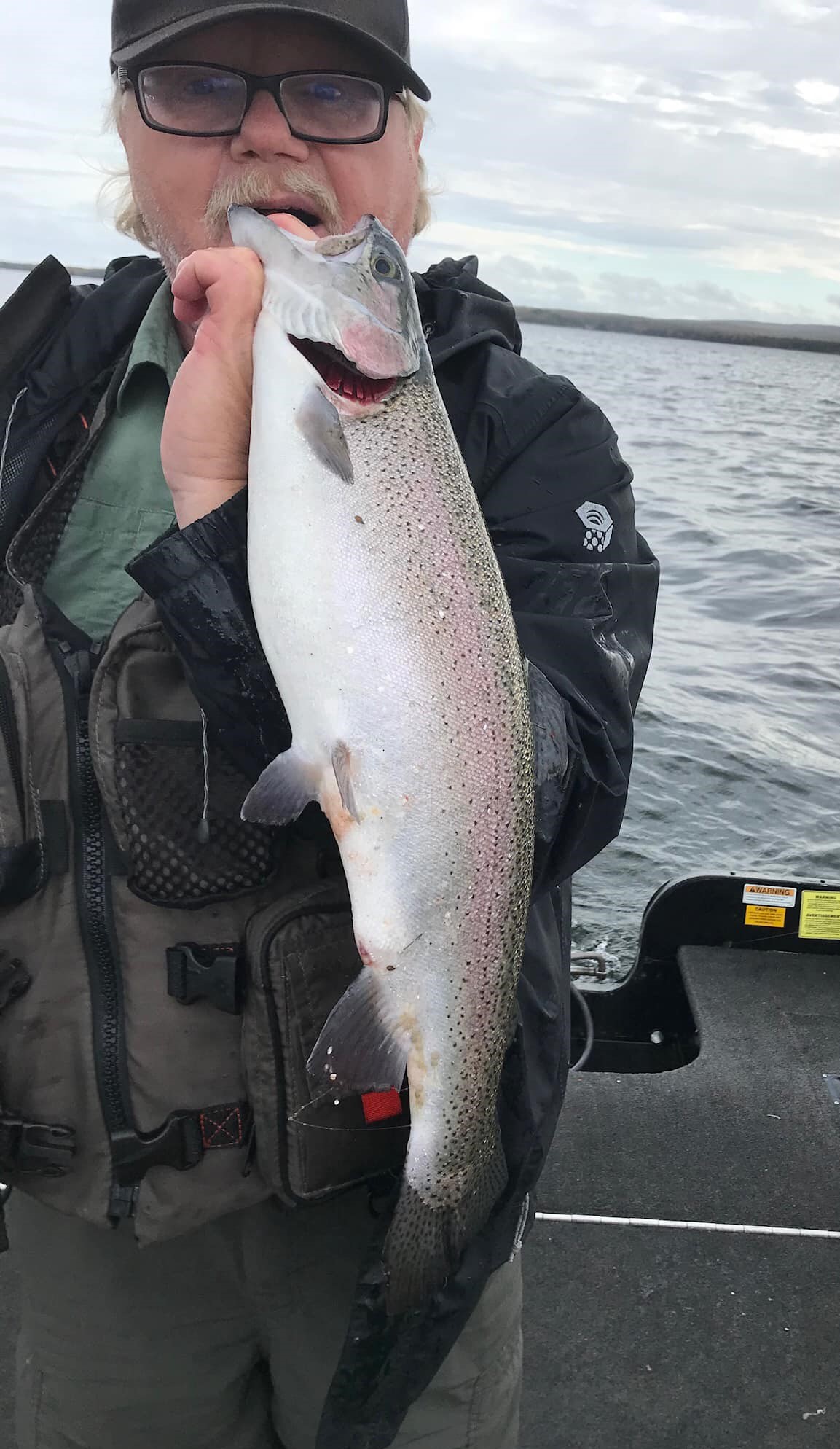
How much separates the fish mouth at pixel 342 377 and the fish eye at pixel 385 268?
0.18m

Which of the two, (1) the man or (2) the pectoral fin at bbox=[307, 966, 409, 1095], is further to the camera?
(1) the man

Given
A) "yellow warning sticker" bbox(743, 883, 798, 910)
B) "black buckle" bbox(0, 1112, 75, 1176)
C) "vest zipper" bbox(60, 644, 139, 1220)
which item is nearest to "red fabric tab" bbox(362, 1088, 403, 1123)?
"vest zipper" bbox(60, 644, 139, 1220)

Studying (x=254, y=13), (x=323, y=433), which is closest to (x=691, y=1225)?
(x=323, y=433)

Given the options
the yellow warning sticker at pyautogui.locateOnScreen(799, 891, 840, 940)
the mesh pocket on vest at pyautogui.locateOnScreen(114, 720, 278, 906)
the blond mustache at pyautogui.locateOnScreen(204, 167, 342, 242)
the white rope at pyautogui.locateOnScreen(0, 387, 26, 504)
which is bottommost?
the yellow warning sticker at pyautogui.locateOnScreen(799, 891, 840, 940)

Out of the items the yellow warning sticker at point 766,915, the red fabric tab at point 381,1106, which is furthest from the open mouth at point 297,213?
the yellow warning sticker at point 766,915

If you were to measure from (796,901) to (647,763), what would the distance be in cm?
530

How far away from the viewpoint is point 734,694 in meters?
11.7

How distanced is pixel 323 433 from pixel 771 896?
3.95 m

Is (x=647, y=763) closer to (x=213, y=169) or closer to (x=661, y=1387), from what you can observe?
(x=661, y=1387)

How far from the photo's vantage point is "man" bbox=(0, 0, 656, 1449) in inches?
81.8

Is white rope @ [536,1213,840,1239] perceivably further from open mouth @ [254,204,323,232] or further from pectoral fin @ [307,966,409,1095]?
open mouth @ [254,204,323,232]

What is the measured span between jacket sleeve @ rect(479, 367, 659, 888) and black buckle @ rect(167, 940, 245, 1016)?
582mm

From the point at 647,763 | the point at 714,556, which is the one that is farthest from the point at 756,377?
the point at 647,763

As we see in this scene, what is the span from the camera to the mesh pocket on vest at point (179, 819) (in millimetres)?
2109
